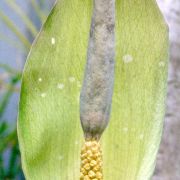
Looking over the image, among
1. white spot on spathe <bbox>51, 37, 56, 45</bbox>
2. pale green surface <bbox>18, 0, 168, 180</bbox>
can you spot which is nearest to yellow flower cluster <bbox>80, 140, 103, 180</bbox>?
pale green surface <bbox>18, 0, 168, 180</bbox>

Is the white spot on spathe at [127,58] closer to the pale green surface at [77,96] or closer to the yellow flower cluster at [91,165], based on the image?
the pale green surface at [77,96]

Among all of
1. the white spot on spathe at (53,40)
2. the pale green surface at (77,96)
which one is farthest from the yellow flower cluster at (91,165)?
the white spot on spathe at (53,40)

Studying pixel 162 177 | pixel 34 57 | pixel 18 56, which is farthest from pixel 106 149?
pixel 18 56

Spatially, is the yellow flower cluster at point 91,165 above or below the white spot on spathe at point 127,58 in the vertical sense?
below

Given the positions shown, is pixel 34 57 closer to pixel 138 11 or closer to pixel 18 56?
pixel 138 11

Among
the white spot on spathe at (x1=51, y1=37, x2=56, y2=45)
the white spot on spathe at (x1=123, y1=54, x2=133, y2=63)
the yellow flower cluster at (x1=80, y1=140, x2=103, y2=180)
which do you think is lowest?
the yellow flower cluster at (x1=80, y1=140, x2=103, y2=180)

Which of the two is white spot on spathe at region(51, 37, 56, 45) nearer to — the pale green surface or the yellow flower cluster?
the pale green surface

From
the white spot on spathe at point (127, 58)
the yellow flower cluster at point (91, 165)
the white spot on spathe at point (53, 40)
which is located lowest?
the yellow flower cluster at point (91, 165)

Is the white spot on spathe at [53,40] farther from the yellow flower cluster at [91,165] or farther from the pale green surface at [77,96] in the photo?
the yellow flower cluster at [91,165]
